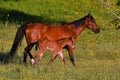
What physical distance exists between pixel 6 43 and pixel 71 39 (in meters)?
5.70

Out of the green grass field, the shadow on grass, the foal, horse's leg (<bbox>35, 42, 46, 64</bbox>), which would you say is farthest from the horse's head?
the shadow on grass

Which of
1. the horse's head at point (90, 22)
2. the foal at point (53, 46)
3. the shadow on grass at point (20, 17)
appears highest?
the foal at point (53, 46)

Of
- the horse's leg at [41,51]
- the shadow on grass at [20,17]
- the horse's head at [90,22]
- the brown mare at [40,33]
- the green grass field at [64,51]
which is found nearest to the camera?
the green grass field at [64,51]

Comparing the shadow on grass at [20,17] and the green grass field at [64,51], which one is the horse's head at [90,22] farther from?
the shadow on grass at [20,17]

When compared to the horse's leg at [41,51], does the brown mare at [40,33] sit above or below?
below

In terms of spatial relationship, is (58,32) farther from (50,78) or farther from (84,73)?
(50,78)

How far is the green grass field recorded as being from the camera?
39.3 feet

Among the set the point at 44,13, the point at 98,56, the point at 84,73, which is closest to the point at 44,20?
the point at 44,13

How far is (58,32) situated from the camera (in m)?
16.5

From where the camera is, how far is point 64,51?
2070 cm

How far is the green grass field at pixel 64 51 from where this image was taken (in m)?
12.0

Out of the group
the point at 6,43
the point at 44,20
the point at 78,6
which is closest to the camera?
the point at 6,43

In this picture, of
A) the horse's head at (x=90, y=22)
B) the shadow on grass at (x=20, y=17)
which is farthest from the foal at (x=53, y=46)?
the shadow on grass at (x=20, y=17)

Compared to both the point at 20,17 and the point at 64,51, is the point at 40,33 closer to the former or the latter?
the point at 64,51
